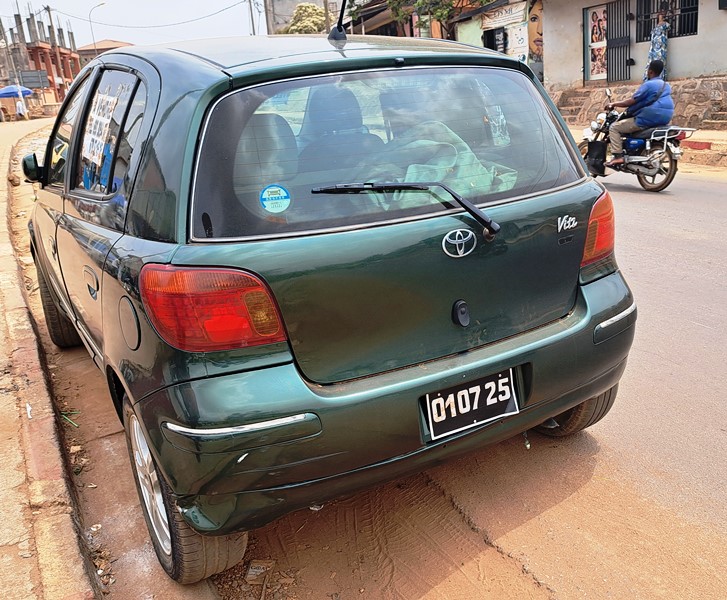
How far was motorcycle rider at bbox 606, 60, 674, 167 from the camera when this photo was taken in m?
9.28

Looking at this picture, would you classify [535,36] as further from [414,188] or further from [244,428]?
[244,428]

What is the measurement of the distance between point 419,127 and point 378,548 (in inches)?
60.0

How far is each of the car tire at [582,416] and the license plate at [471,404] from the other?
2.32 ft

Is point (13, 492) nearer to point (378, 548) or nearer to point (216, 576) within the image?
point (216, 576)

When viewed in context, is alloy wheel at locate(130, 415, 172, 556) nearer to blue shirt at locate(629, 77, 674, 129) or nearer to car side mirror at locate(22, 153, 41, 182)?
car side mirror at locate(22, 153, 41, 182)

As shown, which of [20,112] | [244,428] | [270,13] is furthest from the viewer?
[270,13]

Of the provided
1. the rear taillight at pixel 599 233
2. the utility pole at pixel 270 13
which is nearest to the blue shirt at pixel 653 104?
the rear taillight at pixel 599 233

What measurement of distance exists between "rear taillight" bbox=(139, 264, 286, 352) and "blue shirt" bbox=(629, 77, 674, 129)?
8.75m

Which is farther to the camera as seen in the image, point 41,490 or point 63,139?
point 63,139

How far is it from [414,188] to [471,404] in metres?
0.73

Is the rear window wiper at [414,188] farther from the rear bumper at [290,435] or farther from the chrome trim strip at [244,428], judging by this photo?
the chrome trim strip at [244,428]

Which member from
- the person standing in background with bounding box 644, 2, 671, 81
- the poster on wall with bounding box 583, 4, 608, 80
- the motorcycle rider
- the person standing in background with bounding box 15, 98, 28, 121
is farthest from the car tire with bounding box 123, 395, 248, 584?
the person standing in background with bounding box 15, 98, 28, 121

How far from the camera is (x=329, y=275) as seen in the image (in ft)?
6.77

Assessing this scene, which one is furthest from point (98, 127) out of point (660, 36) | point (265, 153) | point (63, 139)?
point (660, 36)
